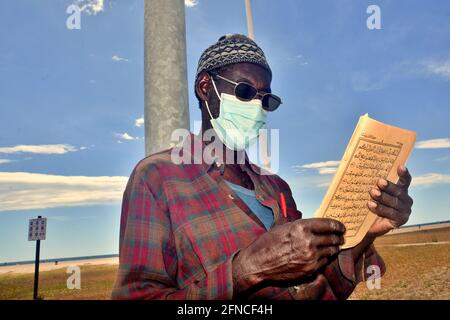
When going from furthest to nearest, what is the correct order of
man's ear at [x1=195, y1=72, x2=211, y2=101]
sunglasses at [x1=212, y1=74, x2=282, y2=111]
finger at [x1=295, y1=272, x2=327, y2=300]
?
man's ear at [x1=195, y1=72, x2=211, y2=101] → sunglasses at [x1=212, y1=74, x2=282, y2=111] → finger at [x1=295, y1=272, x2=327, y2=300]

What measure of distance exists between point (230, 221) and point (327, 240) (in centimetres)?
60

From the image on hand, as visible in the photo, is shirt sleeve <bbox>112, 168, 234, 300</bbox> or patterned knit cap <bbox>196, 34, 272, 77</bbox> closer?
shirt sleeve <bbox>112, 168, 234, 300</bbox>

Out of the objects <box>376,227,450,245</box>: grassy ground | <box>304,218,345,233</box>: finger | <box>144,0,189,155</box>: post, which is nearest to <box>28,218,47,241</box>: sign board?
<box>144,0,189,155</box>: post

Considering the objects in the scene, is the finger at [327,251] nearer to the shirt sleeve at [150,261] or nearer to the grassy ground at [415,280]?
the shirt sleeve at [150,261]

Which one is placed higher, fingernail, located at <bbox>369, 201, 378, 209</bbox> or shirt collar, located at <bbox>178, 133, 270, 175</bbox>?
shirt collar, located at <bbox>178, 133, 270, 175</bbox>

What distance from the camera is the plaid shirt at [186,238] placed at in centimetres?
167

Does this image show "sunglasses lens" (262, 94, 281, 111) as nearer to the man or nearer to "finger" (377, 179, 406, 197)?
the man

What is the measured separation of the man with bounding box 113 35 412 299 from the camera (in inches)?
62.0

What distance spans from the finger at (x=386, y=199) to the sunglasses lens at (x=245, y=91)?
1.00 metres

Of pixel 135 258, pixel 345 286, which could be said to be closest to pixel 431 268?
pixel 345 286

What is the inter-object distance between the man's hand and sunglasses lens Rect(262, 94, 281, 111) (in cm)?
94

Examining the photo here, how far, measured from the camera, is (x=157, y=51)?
146 inches

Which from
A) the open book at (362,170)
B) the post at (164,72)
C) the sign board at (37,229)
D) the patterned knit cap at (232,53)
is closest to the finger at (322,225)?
the open book at (362,170)

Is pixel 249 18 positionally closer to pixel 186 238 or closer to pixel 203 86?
pixel 203 86
